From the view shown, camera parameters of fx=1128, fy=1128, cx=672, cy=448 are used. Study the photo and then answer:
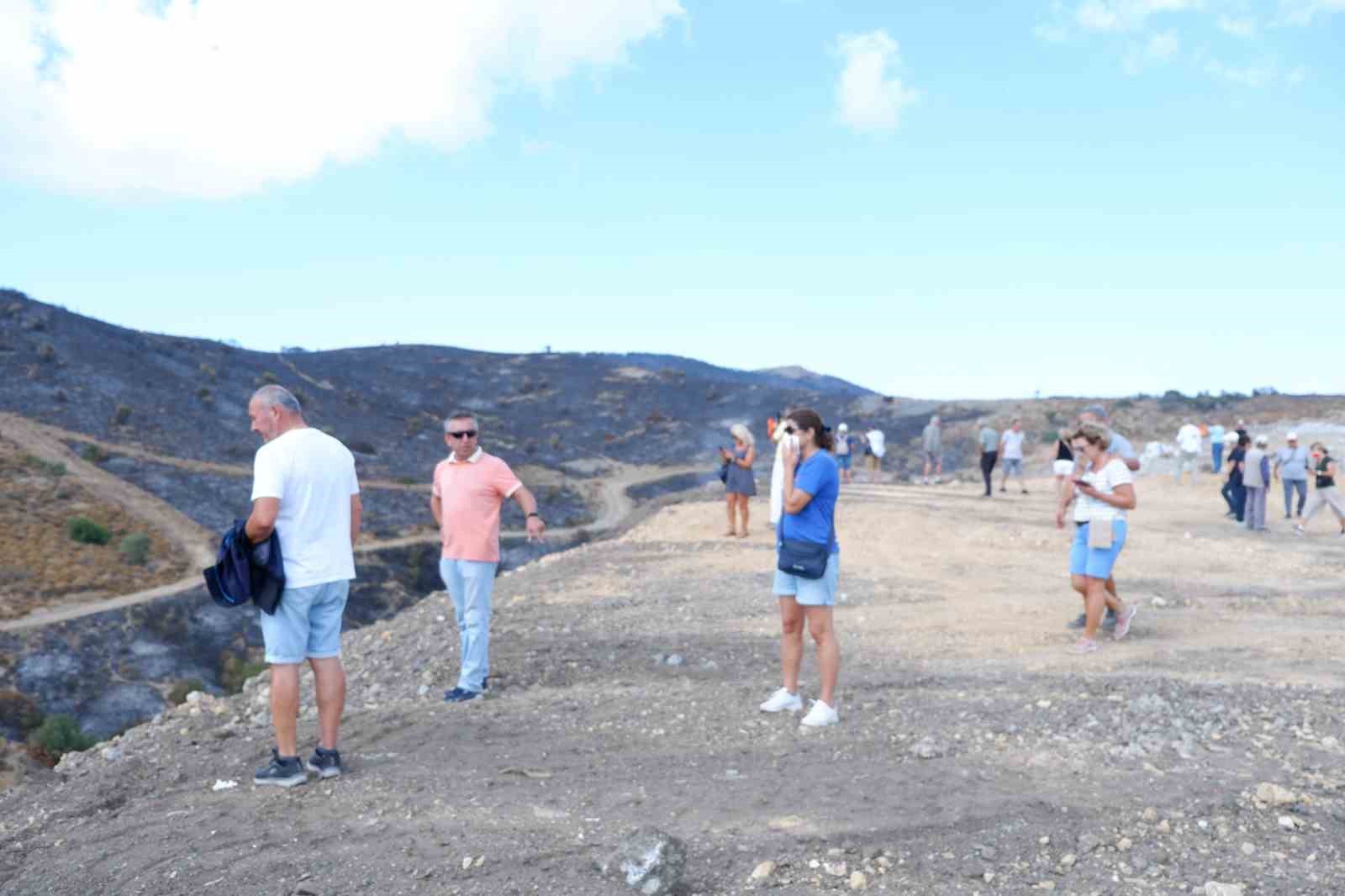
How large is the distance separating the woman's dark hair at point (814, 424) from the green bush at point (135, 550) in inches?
1167

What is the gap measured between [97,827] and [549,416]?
74924mm

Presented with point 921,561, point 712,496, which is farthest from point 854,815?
point 712,496

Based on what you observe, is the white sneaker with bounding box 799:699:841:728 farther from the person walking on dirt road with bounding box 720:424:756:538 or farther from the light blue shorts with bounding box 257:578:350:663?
the person walking on dirt road with bounding box 720:424:756:538

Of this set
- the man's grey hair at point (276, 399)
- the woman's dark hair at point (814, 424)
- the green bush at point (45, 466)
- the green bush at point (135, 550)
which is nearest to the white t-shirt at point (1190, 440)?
the woman's dark hair at point (814, 424)

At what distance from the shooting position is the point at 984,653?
8703mm

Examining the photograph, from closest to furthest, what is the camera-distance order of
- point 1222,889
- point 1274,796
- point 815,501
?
1. point 1222,889
2. point 1274,796
3. point 815,501

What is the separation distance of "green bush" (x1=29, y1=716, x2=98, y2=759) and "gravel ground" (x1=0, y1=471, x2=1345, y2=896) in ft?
42.3

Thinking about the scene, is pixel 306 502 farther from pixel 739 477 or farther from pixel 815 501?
pixel 739 477

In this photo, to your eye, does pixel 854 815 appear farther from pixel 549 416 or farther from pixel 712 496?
pixel 549 416

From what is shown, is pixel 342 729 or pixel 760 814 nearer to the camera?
pixel 760 814

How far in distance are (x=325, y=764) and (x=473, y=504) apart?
6.47ft

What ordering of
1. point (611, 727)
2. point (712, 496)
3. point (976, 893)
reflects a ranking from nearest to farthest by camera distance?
point (976, 893) → point (611, 727) → point (712, 496)

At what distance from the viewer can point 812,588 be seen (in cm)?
627

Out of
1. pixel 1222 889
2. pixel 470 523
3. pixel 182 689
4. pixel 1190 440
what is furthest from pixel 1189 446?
pixel 1222 889
